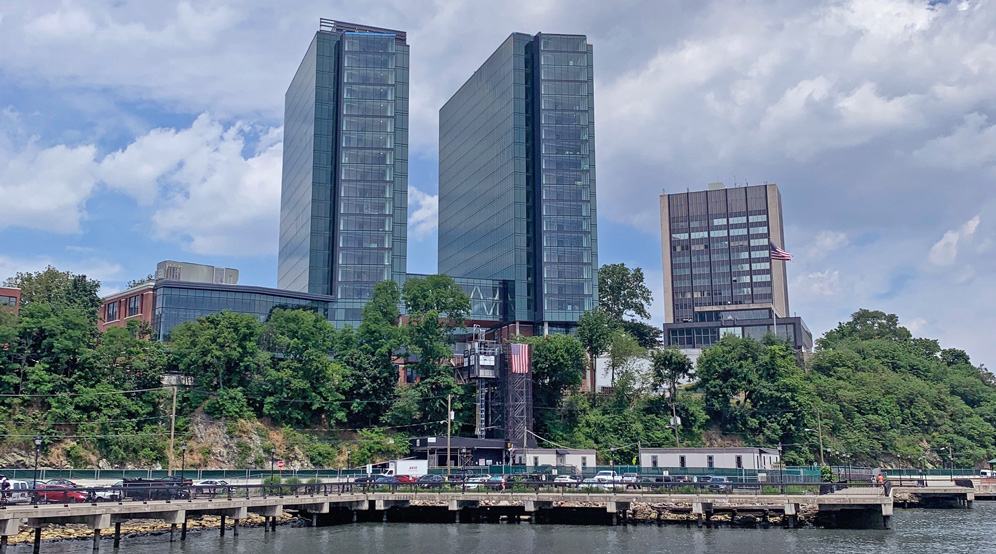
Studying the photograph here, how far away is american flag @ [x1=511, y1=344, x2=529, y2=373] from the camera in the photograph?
360ft

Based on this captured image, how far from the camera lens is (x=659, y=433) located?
118312 millimetres

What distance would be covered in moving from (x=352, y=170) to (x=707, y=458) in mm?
94124

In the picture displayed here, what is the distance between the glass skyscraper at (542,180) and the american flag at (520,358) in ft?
166

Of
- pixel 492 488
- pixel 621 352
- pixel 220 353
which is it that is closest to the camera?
pixel 492 488

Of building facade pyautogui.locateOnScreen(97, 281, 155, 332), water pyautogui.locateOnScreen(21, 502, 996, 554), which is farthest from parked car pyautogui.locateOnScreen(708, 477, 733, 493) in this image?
building facade pyautogui.locateOnScreen(97, 281, 155, 332)

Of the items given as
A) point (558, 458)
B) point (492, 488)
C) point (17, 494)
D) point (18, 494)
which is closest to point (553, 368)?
point (558, 458)

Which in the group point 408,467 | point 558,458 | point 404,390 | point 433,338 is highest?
point 433,338

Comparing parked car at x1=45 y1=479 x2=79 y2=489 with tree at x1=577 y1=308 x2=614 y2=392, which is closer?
parked car at x1=45 y1=479 x2=79 y2=489

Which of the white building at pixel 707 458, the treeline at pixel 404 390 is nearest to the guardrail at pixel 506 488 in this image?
the white building at pixel 707 458

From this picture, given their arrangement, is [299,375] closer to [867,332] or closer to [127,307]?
Result: [127,307]

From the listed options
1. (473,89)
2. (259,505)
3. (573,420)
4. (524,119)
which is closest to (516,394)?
(573,420)

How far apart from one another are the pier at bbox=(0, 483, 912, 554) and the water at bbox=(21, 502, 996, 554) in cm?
165

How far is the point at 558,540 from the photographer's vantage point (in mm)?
61906

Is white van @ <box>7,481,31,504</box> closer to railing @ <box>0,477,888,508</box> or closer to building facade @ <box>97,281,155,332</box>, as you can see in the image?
railing @ <box>0,477,888,508</box>
